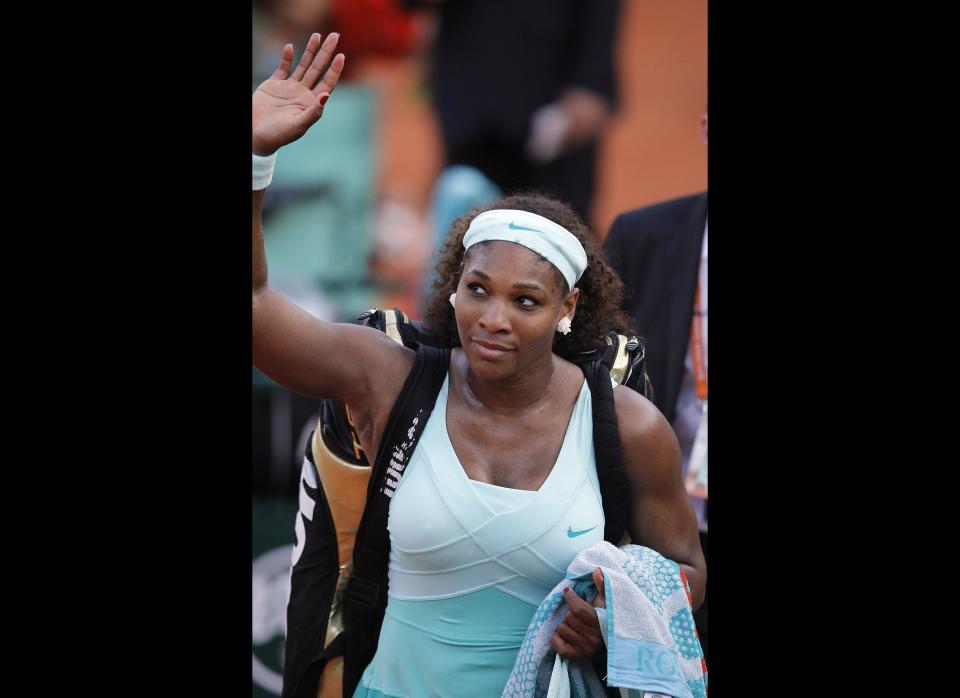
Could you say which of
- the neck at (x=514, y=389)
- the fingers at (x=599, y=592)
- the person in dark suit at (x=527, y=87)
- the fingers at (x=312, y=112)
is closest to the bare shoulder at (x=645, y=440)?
the neck at (x=514, y=389)

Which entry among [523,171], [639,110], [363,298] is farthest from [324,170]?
[639,110]

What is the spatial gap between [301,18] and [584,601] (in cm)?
244

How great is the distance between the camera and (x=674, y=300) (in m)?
3.40

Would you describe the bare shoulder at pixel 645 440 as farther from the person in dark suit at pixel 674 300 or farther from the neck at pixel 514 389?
the person in dark suit at pixel 674 300

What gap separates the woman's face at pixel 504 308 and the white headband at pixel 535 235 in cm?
2

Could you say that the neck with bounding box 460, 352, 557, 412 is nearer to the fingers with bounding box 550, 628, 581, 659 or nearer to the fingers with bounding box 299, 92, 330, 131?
the fingers with bounding box 550, 628, 581, 659

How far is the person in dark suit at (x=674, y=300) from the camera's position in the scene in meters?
3.37

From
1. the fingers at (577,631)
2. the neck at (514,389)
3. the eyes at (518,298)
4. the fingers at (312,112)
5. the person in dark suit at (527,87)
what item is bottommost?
the fingers at (577,631)

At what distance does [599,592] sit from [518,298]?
65cm

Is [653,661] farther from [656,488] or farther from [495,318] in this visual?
[495,318]

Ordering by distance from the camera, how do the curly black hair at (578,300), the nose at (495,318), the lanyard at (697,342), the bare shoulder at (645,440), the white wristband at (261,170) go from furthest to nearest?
1. the lanyard at (697,342)
2. the curly black hair at (578,300)
3. the bare shoulder at (645,440)
4. the nose at (495,318)
5. the white wristband at (261,170)

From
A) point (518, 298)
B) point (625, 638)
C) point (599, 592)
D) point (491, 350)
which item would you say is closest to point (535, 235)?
point (518, 298)

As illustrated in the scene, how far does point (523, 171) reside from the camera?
4078mm
